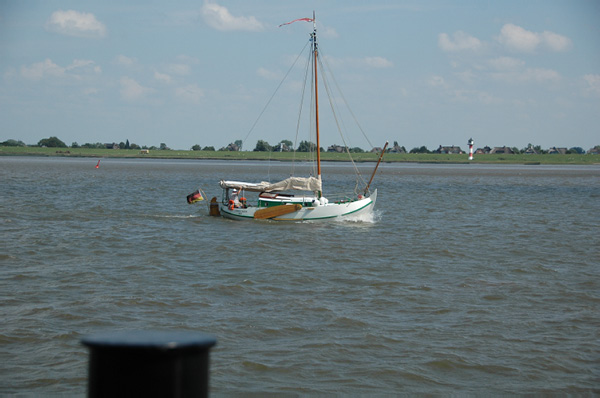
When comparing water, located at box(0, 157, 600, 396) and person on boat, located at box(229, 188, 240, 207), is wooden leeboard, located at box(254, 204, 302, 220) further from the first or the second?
water, located at box(0, 157, 600, 396)

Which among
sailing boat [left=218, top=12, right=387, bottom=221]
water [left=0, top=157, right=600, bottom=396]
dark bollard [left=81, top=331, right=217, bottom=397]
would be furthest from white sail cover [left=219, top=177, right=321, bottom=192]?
dark bollard [left=81, top=331, right=217, bottom=397]

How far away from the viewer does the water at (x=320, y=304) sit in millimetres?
11461

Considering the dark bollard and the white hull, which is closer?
the dark bollard


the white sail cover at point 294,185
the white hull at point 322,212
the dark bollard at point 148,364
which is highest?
the dark bollard at point 148,364

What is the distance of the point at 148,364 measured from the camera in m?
3.36

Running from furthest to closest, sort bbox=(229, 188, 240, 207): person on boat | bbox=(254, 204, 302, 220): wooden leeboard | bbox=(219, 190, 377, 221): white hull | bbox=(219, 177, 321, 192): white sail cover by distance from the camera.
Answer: bbox=(229, 188, 240, 207): person on boat → bbox=(219, 177, 321, 192): white sail cover → bbox=(219, 190, 377, 221): white hull → bbox=(254, 204, 302, 220): wooden leeboard

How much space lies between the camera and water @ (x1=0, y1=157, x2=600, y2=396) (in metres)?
11.5

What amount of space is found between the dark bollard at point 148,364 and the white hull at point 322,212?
35.2m

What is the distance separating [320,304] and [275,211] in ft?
74.4

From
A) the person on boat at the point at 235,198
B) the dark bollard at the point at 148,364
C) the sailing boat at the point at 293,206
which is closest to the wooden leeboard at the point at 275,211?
the sailing boat at the point at 293,206

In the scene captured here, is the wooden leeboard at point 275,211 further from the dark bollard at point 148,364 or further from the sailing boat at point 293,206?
the dark bollard at point 148,364

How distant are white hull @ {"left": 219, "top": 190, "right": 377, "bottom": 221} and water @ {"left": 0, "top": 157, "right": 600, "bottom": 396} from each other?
3.60 m

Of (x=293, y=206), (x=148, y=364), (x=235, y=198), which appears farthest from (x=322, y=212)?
(x=148, y=364)

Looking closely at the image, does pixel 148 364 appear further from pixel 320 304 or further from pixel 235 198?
pixel 235 198
